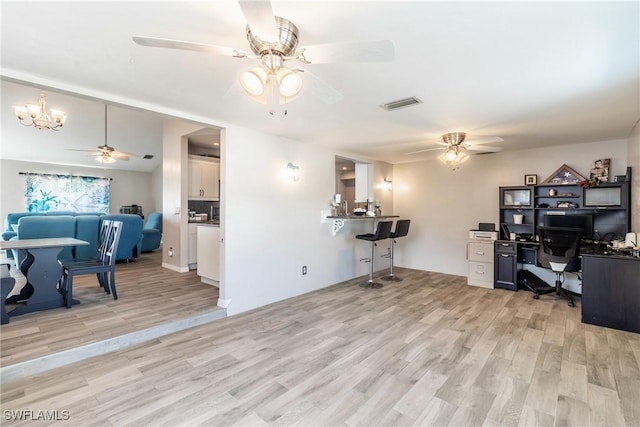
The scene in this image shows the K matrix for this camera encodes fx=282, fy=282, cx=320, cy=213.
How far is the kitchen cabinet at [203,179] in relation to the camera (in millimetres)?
5750

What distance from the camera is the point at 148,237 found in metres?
7.28

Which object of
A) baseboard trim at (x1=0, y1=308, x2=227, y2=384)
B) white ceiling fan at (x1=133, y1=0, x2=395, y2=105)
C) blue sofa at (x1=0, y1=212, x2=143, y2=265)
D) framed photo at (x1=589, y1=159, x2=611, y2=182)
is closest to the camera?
white ceiling fan at (x1=133, y1=0, x2=395, y2=105)

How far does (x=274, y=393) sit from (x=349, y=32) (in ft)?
8.07

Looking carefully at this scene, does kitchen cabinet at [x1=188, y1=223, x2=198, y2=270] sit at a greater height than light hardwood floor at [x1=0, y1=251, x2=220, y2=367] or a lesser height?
greater

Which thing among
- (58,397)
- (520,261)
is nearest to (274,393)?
(58,397)

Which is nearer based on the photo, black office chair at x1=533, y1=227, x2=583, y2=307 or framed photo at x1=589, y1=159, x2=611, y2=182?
black office chair at x1=533, y1=227, x2=583, y2=307

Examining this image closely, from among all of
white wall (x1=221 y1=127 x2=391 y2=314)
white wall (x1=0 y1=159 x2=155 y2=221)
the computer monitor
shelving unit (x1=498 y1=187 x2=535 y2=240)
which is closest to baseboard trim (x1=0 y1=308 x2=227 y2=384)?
white wall (x1=221 y1=127 x2=391 y2=314)

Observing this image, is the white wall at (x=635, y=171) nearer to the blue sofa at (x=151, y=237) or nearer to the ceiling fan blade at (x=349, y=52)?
the ceiling fan blade at (x=349, y=52)

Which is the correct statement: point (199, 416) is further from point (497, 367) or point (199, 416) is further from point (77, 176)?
point (77, 176)

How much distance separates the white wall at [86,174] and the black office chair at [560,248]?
37.0 feet

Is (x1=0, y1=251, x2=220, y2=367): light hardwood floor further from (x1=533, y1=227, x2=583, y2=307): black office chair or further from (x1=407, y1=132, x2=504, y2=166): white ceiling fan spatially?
(x1=533, y1=227, x2=583, y2=307): black office chair

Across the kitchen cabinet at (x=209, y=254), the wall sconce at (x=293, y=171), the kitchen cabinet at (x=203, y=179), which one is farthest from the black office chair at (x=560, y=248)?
the kitchen cabinet at (x=203, y=179)

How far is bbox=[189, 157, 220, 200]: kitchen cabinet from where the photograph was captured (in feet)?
18.9

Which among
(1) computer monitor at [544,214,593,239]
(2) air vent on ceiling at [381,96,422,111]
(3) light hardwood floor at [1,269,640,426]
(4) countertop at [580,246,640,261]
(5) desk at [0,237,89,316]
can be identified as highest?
(2) air vent on ceiling at [381,96,422,111]
